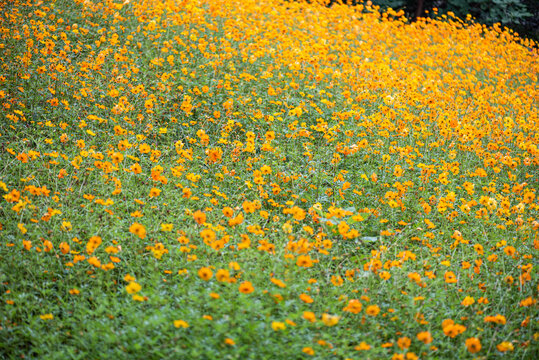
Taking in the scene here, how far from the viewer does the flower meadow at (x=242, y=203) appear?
2545 mm

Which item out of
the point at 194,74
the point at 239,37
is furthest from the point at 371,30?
the point at 194,74

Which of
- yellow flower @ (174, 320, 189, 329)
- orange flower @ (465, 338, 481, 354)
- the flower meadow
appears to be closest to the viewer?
yellow flower @ (174, 320, 189, 329)

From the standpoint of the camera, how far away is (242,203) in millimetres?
3789

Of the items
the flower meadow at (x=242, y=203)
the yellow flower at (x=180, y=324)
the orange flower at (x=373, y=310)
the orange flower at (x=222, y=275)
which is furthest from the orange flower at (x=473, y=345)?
the yellow flower at (x=180, y=324)


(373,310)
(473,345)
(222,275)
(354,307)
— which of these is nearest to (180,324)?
(222,275)

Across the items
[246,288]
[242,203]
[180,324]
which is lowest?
[242,203]

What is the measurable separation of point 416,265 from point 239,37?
4.25 metres

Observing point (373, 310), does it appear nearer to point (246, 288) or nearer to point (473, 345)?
point (473, 345)

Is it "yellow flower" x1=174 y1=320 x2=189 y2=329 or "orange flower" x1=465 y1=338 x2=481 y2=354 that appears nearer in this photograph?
"yellow flower" x1=174 y1=320 x2=189 y2=329

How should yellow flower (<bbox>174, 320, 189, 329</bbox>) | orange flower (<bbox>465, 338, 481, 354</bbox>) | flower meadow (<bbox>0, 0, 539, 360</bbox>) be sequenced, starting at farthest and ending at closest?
flower meadow (<bbox>0, 0, 539, 360</bbox>) → orange flower (<bbox>465, 338, 481, 354</bbox>) → yellow flower (<bbox>174, 320, 189, 329</bbox>)

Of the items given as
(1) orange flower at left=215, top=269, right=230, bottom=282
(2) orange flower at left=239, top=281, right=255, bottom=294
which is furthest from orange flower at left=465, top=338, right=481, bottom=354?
(1) orange flower at left=215, top=269, right=230, bottom=282

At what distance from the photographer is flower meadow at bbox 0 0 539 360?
2545 millimetres

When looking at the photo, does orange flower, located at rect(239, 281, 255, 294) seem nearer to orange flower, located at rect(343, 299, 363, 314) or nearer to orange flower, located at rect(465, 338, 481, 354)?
orange flower, located at rect(343, 299, 363, 314)

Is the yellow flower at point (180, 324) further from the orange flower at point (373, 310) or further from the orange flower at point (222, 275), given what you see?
the orange flower at point (373, 310)
